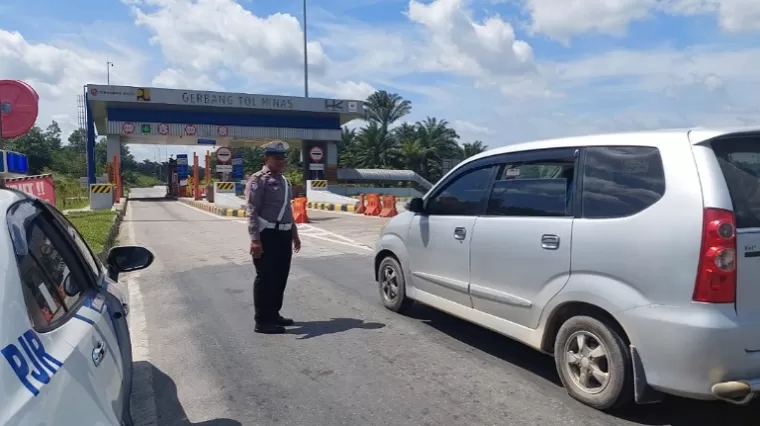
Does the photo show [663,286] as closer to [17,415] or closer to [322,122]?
[17,415]

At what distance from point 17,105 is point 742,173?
5.07 metres

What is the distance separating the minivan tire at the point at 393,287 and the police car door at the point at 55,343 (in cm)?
358

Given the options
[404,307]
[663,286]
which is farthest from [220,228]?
[663,286]

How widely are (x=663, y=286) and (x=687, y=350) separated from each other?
1.17ft

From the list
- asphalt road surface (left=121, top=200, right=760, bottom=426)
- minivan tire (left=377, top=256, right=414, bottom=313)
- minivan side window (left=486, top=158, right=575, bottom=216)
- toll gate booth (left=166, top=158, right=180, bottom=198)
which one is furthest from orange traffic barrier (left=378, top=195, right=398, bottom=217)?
toll gate booth (left=166, top=158, right=180, bottom=198)

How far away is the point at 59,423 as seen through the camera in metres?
1.62

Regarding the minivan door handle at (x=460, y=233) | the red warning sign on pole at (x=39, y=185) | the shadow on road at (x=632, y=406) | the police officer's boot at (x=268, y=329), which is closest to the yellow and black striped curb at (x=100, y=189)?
the red warning sign on pole at (x=39, y=185)

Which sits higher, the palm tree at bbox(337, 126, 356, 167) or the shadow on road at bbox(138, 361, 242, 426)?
the palm tree at bbox(337, 126, 356, 167)

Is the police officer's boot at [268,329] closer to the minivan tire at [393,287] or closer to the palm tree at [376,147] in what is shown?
the minivan tire at [393,287]

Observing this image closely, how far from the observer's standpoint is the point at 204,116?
4200 centimetres

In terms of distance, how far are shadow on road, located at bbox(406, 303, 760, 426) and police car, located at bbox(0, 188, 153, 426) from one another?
2.96m

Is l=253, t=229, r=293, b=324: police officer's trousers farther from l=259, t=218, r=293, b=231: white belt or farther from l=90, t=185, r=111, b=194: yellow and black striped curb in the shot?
l=90, t=185, r=111, b=194: yellow and black striped curb

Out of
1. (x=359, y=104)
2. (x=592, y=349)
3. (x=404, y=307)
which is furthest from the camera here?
(x=359, y=104)

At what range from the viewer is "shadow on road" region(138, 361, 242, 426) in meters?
3.85
